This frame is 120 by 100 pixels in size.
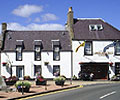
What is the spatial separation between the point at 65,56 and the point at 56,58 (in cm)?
140

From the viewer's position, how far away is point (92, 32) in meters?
39.8

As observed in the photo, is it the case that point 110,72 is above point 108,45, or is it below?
below

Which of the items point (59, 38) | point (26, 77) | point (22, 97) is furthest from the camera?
point (59, 38)

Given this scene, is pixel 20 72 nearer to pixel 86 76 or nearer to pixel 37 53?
pixel 37 53

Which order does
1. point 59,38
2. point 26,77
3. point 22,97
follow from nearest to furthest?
point 22,97 < point 26,77 < point 59,38

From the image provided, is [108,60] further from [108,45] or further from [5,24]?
[5,24]

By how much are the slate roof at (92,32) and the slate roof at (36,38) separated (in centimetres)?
199

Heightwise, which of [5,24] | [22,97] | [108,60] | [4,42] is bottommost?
[22,97]

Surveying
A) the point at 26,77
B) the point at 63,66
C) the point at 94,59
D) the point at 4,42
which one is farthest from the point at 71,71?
the point at 4,42

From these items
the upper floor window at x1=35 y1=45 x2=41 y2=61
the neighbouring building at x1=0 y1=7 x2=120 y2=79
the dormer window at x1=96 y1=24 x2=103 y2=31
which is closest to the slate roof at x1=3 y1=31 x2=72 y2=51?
the neighbouring building at x1=0 y1=7 x2=120 y2=79

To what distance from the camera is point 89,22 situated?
1644 inches

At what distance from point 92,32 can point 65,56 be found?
5815mm

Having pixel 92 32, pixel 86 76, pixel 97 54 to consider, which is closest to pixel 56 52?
pixel 86 76

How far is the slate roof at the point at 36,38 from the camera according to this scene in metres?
38.9
